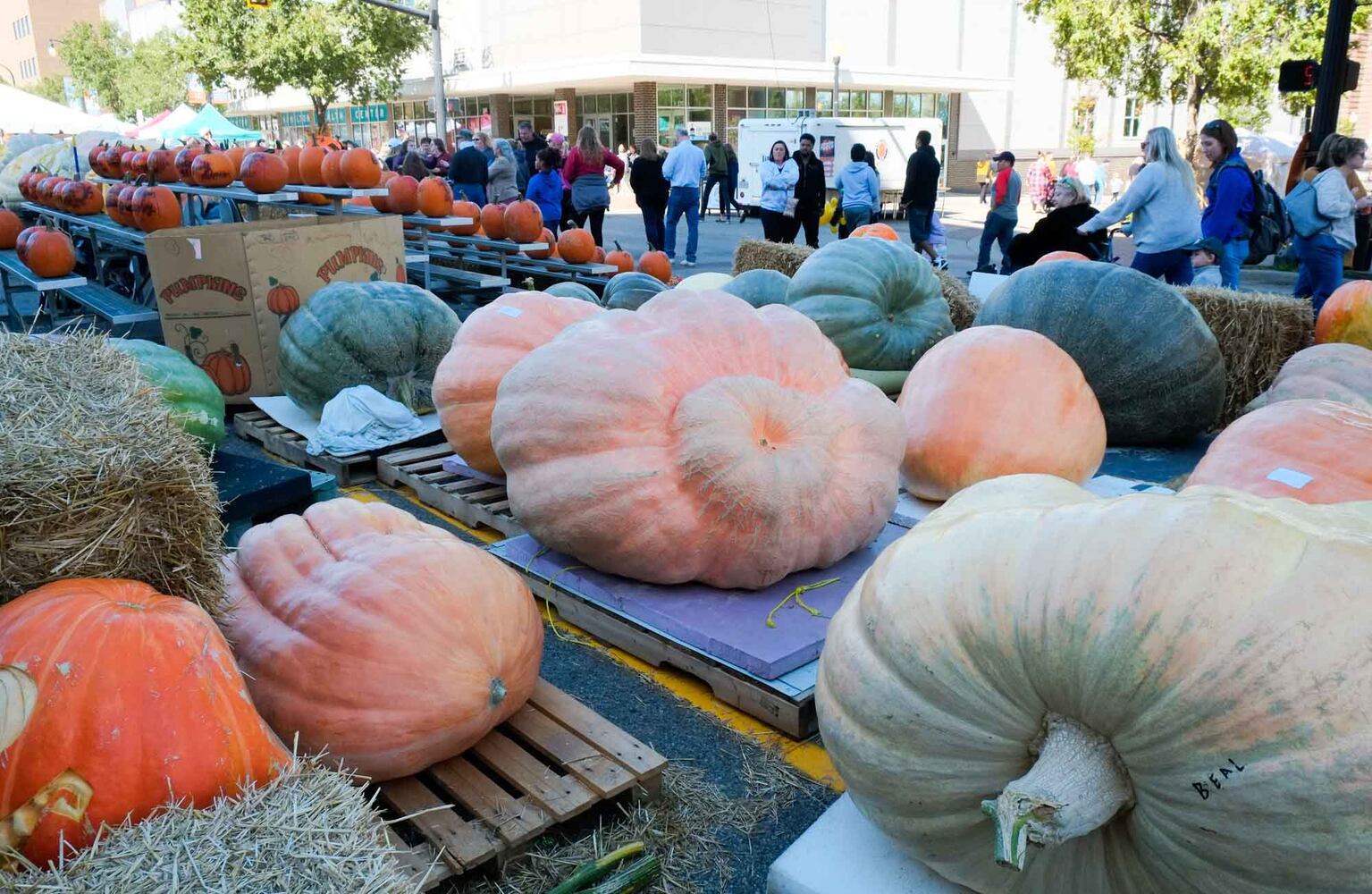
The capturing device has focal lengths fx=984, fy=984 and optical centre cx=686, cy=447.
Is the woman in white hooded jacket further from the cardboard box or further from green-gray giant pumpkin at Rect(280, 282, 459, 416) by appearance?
green-gray giant pumpkin at Rect(280, 282, 459, 416)

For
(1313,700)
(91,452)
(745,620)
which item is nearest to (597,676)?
(745,620)

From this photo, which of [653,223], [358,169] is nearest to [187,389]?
[358,169]

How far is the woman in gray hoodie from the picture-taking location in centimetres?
709

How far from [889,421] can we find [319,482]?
2.23m

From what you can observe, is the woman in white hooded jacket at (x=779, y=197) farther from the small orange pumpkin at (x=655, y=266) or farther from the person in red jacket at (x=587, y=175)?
the small orange pumpkin at (x=655, y=266)

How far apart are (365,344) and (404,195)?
14.4 feet

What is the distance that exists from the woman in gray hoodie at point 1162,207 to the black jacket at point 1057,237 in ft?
2.53

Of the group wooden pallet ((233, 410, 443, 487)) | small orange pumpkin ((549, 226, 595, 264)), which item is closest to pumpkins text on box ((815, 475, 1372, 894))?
wooden pallet ((233, 410, 443, 487))

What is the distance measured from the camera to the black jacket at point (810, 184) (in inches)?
523

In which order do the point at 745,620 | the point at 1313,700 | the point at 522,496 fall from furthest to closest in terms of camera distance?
the point at 522,496, the point at 745,620, the point at 1313,700

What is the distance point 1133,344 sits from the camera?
502cm

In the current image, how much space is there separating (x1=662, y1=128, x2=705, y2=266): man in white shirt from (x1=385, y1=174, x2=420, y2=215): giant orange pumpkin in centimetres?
546

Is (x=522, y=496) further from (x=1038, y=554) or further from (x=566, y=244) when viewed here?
(x=566, y=244)

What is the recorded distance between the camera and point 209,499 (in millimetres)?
2121
